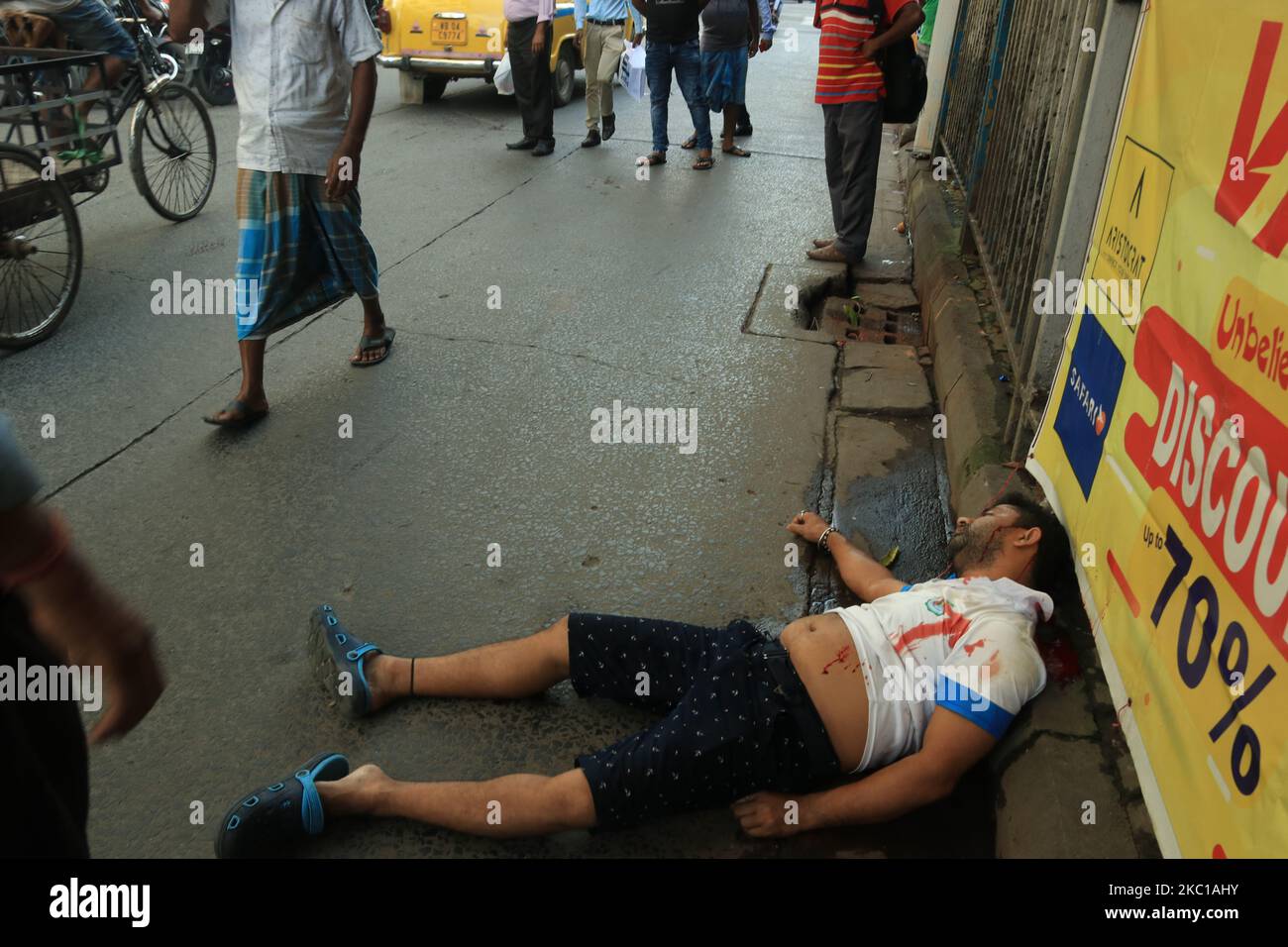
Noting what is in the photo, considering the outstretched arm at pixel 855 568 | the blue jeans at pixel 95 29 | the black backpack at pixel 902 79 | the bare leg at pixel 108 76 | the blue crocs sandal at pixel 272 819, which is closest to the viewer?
the blue crocs sandal at pixel 272 819

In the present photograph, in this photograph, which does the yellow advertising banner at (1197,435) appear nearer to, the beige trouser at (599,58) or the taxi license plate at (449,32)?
the beige trouser at (599,58)

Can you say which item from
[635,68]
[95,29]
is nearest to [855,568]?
[95,29]

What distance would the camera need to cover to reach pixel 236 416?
383cm

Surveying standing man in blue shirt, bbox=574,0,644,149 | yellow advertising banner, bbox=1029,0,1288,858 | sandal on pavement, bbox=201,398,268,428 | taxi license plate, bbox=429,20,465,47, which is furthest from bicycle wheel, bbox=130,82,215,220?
yellow advertising banner, bbox=1029,0,1288,858

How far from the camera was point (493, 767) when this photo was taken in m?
2.38

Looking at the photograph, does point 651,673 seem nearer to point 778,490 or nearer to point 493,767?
point 493,767

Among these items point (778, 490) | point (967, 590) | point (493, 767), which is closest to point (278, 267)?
point (778, 490)

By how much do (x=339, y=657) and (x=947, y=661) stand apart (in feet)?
4.99

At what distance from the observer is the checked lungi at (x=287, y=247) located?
386 cm

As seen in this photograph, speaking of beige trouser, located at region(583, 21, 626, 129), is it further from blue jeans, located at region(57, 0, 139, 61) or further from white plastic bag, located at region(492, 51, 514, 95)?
blue jeans, located at region(57, 0, 139, 61)

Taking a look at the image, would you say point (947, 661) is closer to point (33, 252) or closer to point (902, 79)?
point (902, 79)

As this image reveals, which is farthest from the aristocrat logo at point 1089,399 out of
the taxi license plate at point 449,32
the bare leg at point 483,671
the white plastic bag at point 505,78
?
the taxi license plate at point 449,32

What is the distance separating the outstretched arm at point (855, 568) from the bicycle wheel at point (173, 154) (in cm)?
478
